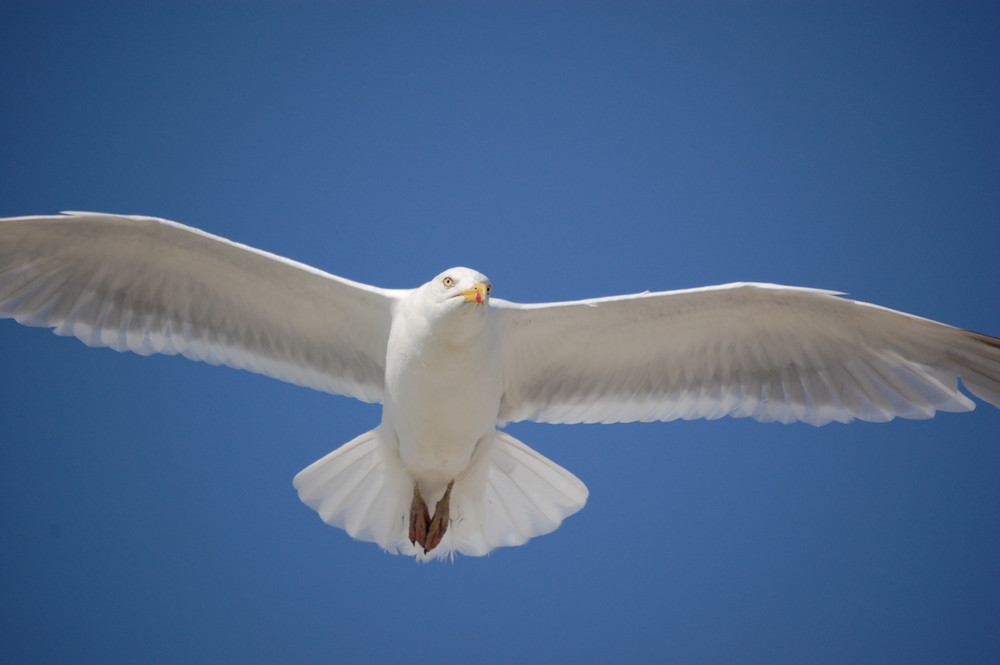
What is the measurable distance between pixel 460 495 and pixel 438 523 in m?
0.19

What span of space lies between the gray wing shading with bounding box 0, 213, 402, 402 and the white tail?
19.9 inches

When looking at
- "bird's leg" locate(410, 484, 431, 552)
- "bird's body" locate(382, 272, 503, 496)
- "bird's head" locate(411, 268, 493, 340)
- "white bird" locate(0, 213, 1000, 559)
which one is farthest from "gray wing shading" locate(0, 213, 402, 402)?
"bird's leg" locate(410, 484, 431, 552)

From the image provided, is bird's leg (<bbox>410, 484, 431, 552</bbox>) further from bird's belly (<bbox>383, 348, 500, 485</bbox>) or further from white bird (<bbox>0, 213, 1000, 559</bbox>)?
bird's belly (<bbox>383, 348, 500, 485</bbox>)

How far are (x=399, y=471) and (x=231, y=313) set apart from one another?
1.28 meters

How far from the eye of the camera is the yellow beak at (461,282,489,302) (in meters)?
5.10

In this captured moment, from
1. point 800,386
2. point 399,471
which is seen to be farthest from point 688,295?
point 399,471

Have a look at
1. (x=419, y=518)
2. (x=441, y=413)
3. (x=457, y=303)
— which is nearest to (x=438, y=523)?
(x=419, y=518)

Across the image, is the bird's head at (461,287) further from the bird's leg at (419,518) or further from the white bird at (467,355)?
the bird's leg at (419,518)

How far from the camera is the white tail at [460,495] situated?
593 centimetres

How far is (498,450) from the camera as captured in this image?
5.98 meters

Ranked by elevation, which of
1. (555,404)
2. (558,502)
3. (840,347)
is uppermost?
(840,347)

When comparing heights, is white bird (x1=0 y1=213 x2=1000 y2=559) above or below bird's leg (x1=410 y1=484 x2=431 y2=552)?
above

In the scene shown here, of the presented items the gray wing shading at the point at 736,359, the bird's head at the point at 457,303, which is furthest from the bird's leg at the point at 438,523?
the bird's head at the point at 457,303

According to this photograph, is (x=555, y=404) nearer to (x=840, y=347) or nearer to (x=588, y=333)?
(x=588, y=333)
